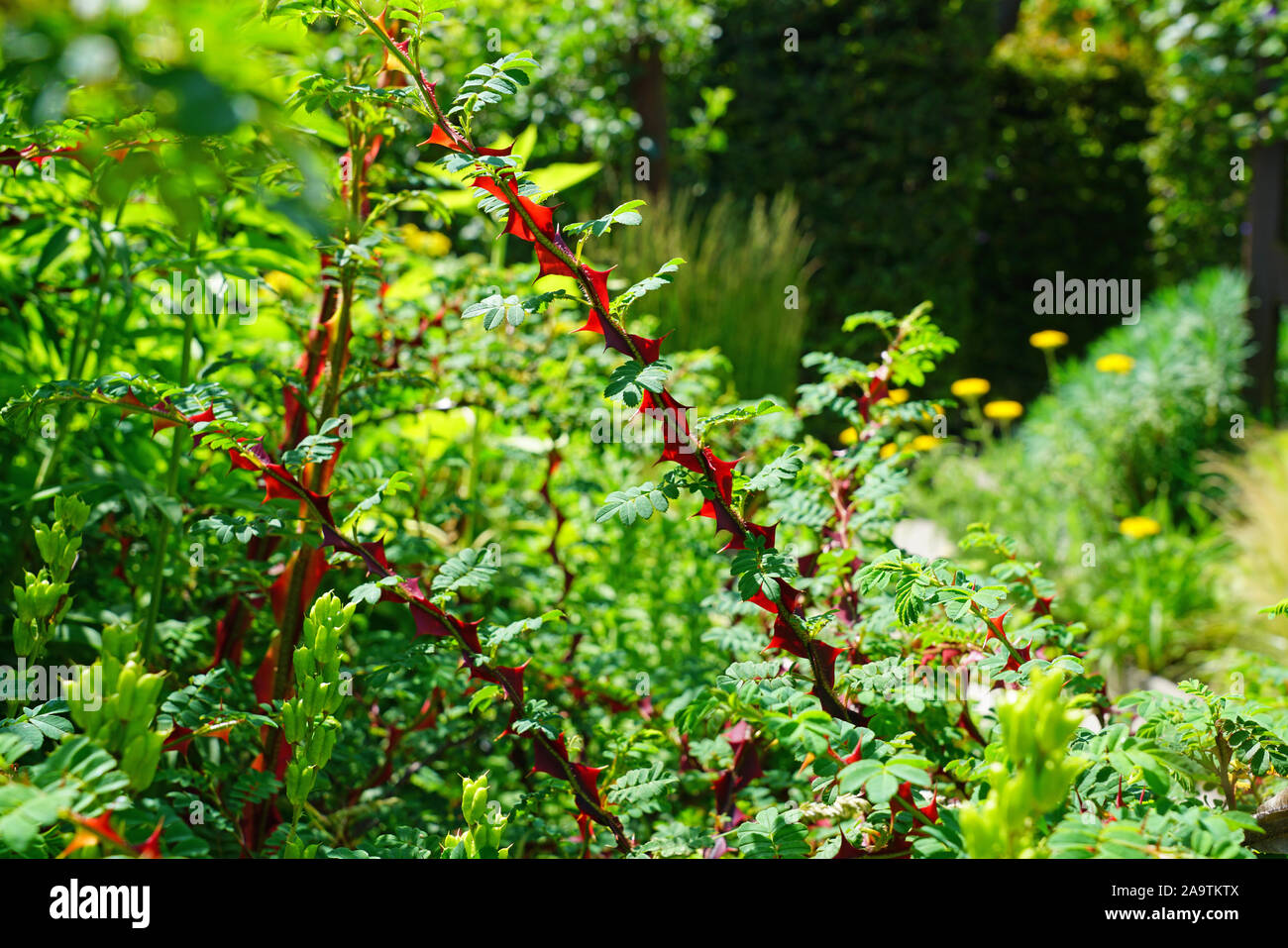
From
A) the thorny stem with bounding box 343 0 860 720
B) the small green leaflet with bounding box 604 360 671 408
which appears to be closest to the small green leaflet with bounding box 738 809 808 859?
the thorny stem with bounding box 343 0 860 720

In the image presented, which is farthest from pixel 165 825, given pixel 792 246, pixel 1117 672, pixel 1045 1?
pixel 1045 1

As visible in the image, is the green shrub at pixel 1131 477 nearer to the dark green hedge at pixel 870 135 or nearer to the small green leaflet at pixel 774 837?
the dark green hedge at pixel 870 135

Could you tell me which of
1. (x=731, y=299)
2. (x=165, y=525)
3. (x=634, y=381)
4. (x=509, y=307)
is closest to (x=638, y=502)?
(x=634, y=381)

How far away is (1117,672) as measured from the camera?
10.6 feet

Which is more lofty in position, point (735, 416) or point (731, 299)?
point (731, 299)

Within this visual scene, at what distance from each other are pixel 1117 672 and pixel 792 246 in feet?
10.2

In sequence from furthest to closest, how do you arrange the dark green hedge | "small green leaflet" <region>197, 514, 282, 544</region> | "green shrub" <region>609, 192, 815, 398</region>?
1. the dark green hedge
2. "green shrub" <region>609, 192, 815, 398</region>
3. "small green leaflet" <region>197, 514, 282, 544</region>

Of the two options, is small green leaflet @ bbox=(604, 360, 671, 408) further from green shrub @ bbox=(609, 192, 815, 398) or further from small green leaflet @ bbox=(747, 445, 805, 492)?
green shrub @ bbox=(609, 192, 815, 398)

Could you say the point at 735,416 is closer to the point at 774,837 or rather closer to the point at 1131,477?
the point at 774,837

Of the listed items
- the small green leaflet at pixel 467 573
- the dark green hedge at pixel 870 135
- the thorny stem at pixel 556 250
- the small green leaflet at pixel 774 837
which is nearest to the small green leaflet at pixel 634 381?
the thorny stem at pixel 556 250

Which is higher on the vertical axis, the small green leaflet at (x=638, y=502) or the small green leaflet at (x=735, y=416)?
the small green leaflet at (x=735, y=416)

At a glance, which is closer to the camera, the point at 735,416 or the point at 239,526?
the point at 735,416

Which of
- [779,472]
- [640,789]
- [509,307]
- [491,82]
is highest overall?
[491,82]
